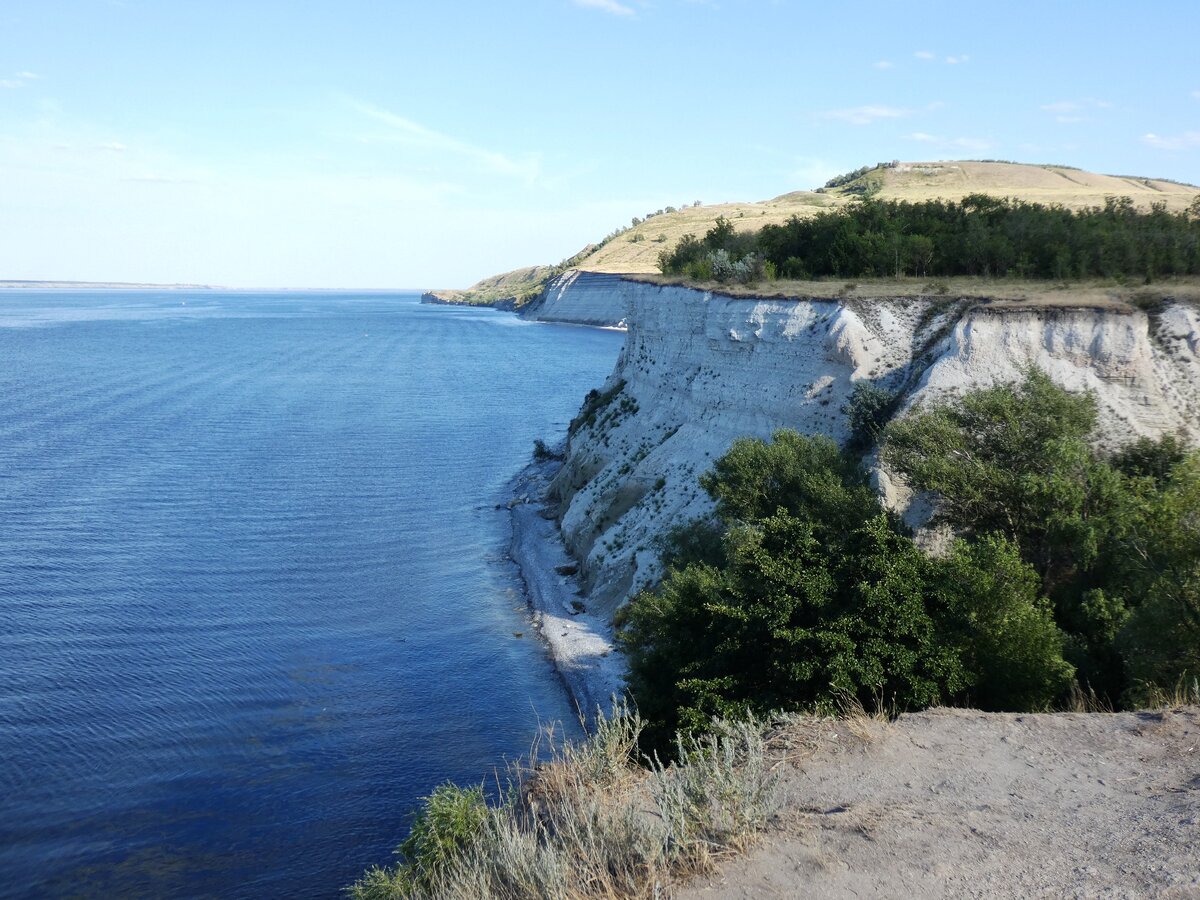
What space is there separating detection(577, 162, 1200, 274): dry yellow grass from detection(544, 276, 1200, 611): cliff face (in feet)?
123

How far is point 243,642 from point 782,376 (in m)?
19.9

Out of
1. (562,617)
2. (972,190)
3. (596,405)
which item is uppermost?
(972,190)

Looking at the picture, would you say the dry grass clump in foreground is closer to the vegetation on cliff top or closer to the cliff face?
the vegetation on cliff top

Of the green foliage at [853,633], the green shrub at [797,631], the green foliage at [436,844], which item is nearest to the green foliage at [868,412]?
the green shrub at [797,631]

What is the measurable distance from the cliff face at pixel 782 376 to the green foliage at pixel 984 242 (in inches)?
236

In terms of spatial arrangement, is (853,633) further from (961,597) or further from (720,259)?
(720,259)

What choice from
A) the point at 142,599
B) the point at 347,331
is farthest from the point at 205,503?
the point at 347,331

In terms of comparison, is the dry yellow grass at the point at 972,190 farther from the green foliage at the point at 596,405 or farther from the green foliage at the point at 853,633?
the green foliage at the point at 853,633

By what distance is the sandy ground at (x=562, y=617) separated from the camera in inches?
960

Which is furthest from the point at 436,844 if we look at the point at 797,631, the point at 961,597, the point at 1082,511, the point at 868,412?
the point at 868,412

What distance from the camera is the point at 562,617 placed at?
2995cm

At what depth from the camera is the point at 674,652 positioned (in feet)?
59.0

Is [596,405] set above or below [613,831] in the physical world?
above

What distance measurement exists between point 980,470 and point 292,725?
60.4 feet
